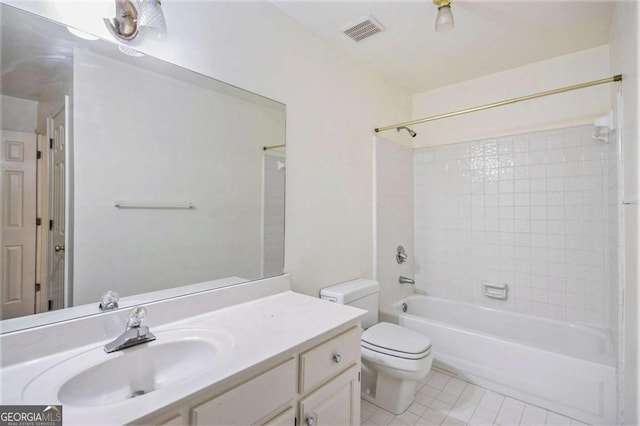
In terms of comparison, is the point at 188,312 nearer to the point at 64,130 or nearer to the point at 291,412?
the point at 291,412

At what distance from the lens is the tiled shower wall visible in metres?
2.13

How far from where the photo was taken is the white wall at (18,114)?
2.85 ft

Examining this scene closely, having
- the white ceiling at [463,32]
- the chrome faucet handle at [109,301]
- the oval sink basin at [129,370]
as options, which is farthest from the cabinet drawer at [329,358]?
the white ceiling at [463,32]

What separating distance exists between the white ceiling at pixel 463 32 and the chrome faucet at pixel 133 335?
1.71 m

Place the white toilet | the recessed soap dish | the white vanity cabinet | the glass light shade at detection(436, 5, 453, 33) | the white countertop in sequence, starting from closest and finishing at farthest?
the white countertop
the white vanity cabinet
the glass light shade at detection(436, 5, 453, 33)
the white toilet
the recessed soap dish

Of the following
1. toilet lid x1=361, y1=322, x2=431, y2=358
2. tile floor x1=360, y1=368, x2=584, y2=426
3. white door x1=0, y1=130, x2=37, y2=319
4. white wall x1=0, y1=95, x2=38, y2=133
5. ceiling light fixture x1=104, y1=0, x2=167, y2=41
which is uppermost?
ceiling light fixture x1=104, y1=0, x2=167, y2=41

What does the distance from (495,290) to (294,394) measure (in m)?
2.18

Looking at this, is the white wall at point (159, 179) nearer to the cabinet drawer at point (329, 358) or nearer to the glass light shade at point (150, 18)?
the glass light shade at point (150, 18)

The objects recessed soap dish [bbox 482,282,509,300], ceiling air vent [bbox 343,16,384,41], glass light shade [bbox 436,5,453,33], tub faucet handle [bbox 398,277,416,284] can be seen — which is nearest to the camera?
glass light shade [bbox 436,5,453,33]

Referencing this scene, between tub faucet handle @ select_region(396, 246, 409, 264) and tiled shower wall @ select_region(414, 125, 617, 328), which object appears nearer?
tiled shower wall @ select_region(414, 125, 617, 328)

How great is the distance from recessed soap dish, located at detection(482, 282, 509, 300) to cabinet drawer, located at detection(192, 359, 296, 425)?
216 cm

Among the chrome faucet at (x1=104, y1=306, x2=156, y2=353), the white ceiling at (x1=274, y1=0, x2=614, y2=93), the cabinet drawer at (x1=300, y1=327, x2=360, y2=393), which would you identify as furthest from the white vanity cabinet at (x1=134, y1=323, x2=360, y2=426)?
the white ceiling at (x1=274, y1=0, x2=614, y2=93)

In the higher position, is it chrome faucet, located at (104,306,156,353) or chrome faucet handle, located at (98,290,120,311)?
chrome faucet handle, located at (98,290,120,311)

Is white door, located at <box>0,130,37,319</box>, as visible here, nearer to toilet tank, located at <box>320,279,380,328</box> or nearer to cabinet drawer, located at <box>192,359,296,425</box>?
cabinet drawer, located at <box>192,359,296,425</box>
